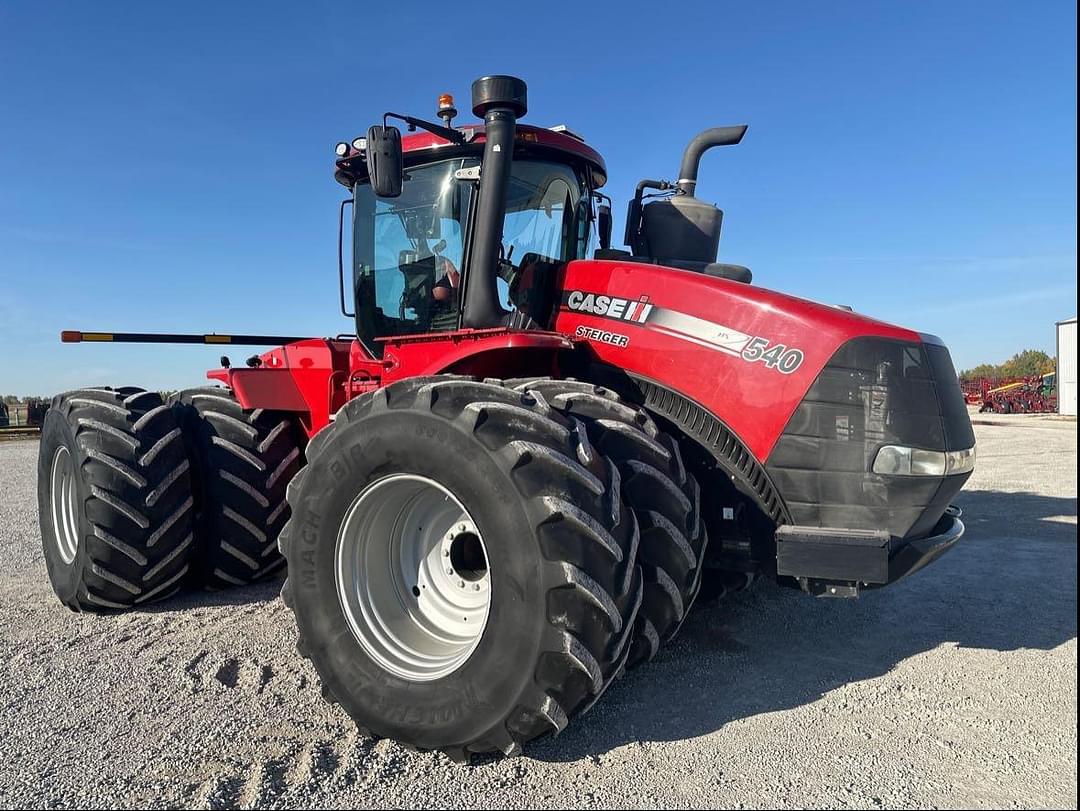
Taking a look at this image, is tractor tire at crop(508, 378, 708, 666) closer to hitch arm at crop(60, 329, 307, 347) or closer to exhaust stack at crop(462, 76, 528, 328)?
exhaust stack at crop(462, 76, 528, 328)

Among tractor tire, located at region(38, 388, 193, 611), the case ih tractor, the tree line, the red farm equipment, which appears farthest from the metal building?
tractor tire, located at region(38, 388, 193, 611)

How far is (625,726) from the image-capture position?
114 inches

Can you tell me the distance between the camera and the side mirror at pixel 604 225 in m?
4.80

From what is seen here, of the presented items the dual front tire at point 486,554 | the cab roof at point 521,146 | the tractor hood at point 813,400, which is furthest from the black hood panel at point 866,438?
the cab roof at point 521,146

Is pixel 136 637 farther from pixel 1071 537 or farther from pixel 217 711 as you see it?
pixel 1071 537

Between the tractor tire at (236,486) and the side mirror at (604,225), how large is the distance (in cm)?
248

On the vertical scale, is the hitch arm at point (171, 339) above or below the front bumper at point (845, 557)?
above

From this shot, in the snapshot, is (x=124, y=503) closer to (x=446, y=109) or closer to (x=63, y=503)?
(x=63, y=503)

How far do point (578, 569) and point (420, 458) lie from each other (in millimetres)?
775

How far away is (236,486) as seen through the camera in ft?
15.2

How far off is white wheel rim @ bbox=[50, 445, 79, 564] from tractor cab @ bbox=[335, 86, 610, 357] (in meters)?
2.38

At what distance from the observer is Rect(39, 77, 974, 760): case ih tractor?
2.57 meters

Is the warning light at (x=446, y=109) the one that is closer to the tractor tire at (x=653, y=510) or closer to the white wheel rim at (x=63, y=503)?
the tractor tire at (x=653, y=510)

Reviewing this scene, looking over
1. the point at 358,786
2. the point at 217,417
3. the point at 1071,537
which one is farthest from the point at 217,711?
the point at 1071,537
